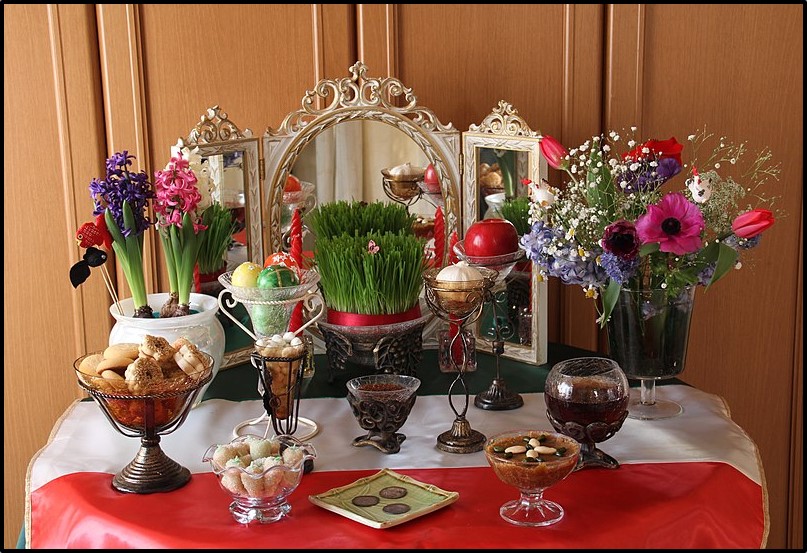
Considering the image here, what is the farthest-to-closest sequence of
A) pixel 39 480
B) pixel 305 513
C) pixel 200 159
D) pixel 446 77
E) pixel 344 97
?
1. pixel 446 77
2. pixel 344 97
3. pixel 200 159
4. pixel 39 480
5. pixel 305 513

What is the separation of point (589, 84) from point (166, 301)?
1015mm

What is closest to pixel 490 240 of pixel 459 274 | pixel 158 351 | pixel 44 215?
pixel 459 274

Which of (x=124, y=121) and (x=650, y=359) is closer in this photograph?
(x=650, y=359)

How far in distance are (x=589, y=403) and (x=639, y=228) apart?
0.29 meters

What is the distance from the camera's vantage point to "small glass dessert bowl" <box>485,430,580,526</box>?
129cm

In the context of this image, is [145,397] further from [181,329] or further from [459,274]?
[459,274]

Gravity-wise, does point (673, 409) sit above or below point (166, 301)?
below

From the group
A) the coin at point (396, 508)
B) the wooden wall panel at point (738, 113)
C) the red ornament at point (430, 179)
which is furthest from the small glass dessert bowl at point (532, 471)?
the wooden wall panel at point (738, 113)

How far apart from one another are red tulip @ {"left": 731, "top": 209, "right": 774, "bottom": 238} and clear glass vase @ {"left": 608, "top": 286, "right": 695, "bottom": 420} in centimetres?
13

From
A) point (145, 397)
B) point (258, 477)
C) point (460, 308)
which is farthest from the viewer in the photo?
point (460, 308)

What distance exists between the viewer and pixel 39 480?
1.47 meters

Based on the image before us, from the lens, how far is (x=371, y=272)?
1805 mm

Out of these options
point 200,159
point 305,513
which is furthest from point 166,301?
point 305,513

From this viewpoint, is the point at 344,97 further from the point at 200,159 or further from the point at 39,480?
the point at 39,480
